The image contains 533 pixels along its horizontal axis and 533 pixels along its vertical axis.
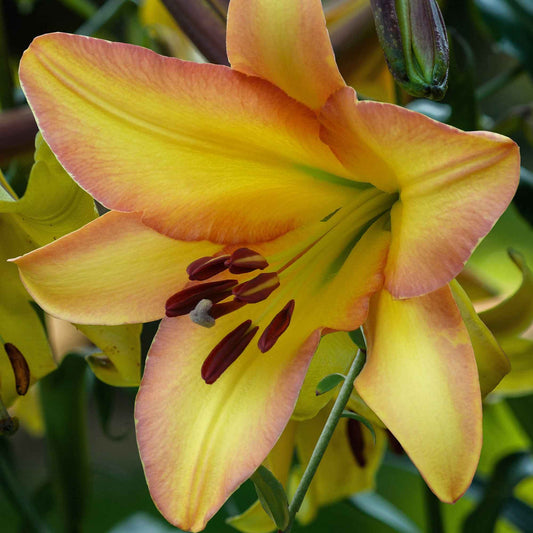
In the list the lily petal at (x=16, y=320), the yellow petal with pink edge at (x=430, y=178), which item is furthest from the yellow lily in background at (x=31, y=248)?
the yellow petal with pink edge at (x=430, y=178)

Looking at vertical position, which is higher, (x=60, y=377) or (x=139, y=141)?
(x=139, y=141)

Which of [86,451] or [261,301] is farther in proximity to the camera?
[86,451]

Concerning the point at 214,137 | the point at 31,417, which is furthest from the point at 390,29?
the point at 31,417

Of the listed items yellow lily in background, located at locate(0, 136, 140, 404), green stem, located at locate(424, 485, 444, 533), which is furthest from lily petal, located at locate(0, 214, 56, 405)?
green stem, located at locate(424, 485, 444, 533)

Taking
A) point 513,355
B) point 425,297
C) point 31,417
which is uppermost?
point 425,297

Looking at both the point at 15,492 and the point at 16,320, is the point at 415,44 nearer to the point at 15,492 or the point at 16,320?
the point at 16,320

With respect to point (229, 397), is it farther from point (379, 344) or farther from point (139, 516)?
point (139, 516)

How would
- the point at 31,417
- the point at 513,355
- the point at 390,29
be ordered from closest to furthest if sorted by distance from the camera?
the point at 390,29, the point at 513,355, the point at 31,417
